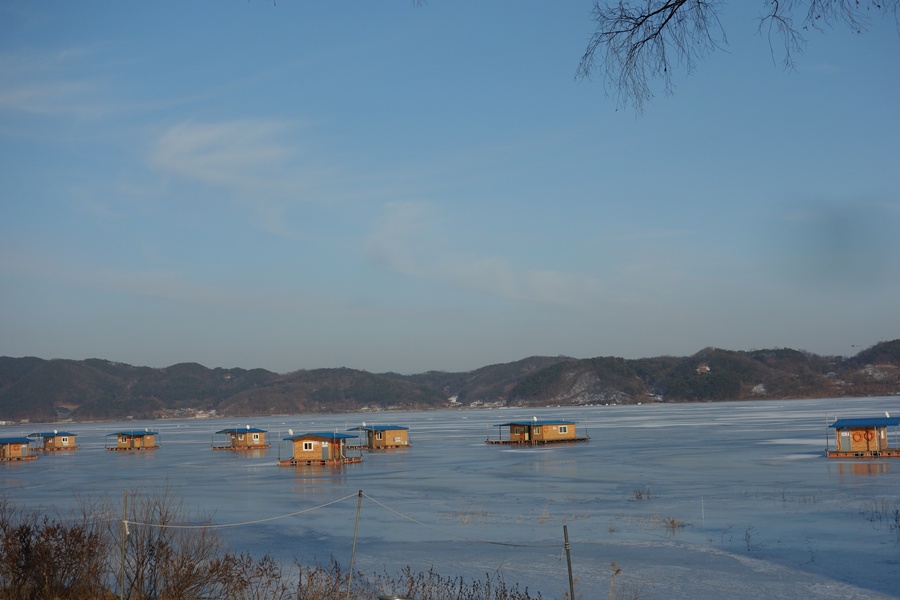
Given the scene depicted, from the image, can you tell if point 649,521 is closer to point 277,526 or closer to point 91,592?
point 277,526

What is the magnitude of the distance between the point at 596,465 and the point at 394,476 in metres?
10.8

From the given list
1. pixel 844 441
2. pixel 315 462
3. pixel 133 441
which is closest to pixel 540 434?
pixel 315 462

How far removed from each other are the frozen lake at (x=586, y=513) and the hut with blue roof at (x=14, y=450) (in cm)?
1501

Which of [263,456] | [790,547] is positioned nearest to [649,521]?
[790,547]

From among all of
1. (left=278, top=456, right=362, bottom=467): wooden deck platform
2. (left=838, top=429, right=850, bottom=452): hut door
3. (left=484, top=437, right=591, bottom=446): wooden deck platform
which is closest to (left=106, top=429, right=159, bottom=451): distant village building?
(left=278, top=456, right=362, bottom=467): wooden deck platform

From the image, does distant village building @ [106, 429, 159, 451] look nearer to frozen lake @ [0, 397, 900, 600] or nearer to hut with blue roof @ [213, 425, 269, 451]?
hut with blue roof @ [213, 425, 269, 451]

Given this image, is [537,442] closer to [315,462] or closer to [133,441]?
[315,462]

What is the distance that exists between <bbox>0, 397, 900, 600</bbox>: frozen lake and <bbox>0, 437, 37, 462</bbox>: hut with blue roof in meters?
15.0

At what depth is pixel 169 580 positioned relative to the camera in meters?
12.9

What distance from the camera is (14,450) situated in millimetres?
71125

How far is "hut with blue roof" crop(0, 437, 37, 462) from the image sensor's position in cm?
7044

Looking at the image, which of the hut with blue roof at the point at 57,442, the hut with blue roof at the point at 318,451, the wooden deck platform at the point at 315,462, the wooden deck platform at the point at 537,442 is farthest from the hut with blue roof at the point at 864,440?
the hut with blue roof at the point at 57,442

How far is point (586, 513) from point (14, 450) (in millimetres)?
57720

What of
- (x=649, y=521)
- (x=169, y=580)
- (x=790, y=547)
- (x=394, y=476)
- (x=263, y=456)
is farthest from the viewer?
(x=263, y=456)
